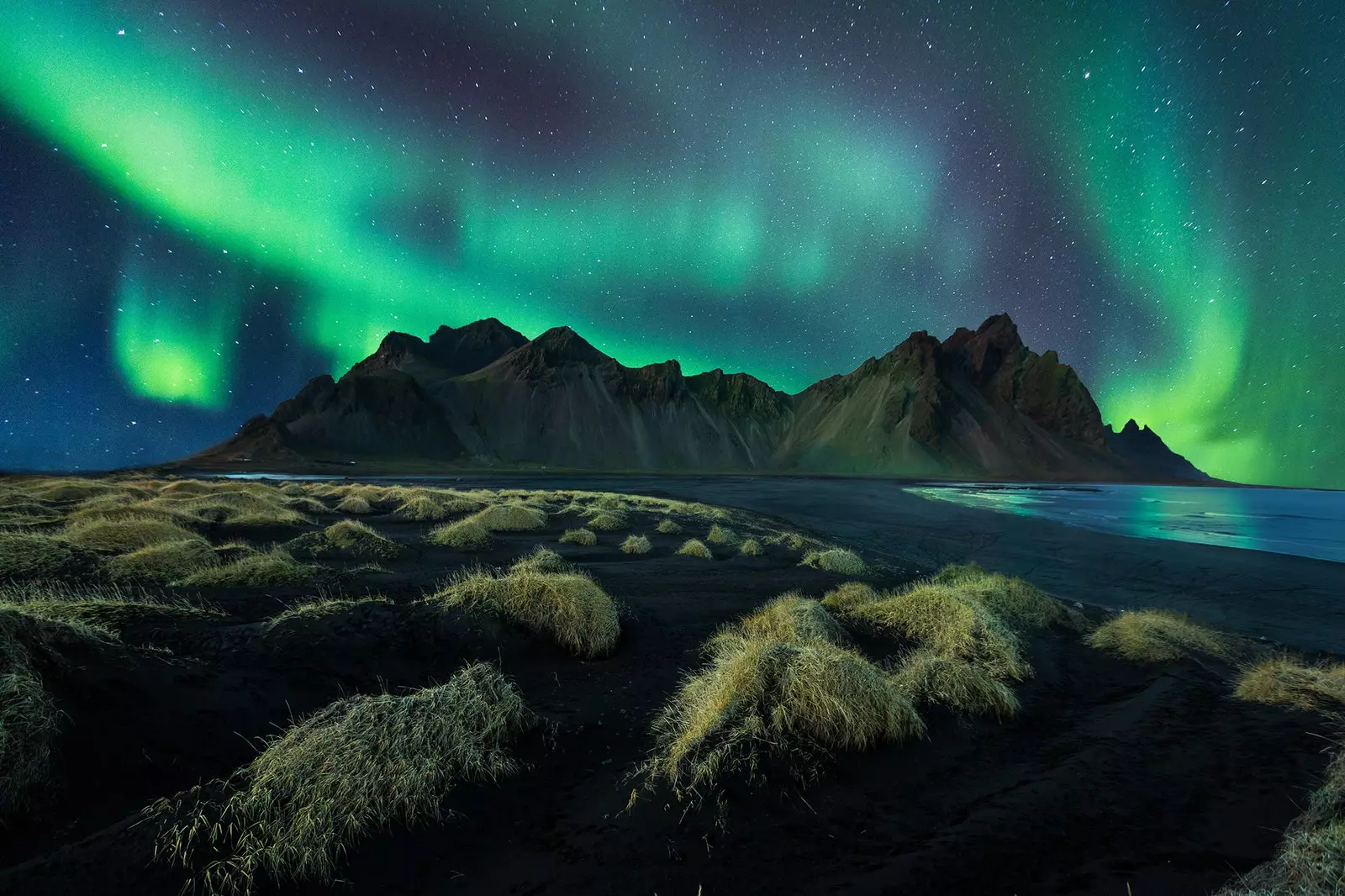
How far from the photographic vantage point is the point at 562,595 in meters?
8.71

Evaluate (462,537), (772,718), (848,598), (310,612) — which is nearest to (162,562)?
(310,612)

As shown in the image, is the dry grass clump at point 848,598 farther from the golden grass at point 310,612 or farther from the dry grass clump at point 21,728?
the dry grass clump at point 21,728

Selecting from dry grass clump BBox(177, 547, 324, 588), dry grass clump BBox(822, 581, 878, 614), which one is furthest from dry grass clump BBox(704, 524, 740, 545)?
dry grass clump BBox(177, 547, 324, 588)

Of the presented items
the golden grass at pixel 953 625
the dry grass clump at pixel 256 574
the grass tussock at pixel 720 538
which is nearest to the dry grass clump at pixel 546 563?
the dry grass clump at pixel 256 574

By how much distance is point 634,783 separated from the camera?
5.04 metres

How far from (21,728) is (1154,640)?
47.9ft

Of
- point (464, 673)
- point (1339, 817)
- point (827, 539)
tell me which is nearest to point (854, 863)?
point (1339, 817)

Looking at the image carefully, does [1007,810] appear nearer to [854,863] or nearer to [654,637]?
[854,863]

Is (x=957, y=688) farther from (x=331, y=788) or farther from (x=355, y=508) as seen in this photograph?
(x=355, y=508)

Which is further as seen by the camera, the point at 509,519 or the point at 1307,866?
the point at 509,519

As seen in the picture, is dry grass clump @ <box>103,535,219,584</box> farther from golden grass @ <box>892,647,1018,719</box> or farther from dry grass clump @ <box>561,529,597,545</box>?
golden grass @ <box>892,647,1018,719</box>

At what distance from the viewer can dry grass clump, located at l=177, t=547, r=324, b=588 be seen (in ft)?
31.6

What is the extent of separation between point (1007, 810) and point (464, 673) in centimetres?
546

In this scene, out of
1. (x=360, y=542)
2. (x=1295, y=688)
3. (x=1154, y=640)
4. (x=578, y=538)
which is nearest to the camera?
(x=1295, y=688)
